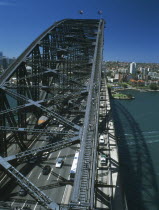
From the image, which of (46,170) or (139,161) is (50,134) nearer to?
(46,170)

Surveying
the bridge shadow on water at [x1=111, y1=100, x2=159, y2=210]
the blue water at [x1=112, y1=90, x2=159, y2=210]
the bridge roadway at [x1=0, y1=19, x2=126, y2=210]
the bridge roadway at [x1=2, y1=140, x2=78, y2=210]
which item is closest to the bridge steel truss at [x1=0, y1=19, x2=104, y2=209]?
the bridge roadway at [x1=0, y1=19, x2=126, y2=210]

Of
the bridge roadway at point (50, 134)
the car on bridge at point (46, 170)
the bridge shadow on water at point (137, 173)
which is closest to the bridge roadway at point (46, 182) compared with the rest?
the bridge roadway at point (50, 134)

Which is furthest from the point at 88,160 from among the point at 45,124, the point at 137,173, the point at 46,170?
the point at 137,173

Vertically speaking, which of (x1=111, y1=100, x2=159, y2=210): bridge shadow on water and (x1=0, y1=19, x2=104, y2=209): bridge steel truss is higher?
A: (x1=0, y1=19, x2=104, y2=209): bridge steel truss

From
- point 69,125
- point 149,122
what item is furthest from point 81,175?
point 149,122

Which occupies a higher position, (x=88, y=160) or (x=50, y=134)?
(x=88, y=160)

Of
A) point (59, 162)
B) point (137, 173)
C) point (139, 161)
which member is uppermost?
point (59, 162)

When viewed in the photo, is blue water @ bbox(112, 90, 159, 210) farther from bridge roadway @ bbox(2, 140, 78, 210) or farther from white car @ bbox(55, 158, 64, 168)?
white car @ bbox(55, 158, 64, 168)

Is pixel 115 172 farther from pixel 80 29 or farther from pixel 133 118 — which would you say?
pixel 133 118

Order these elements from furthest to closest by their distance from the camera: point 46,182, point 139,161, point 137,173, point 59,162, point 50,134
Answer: point 139,161 → point 137,173 → point 59,162 → point 46,182 → point 50,134
